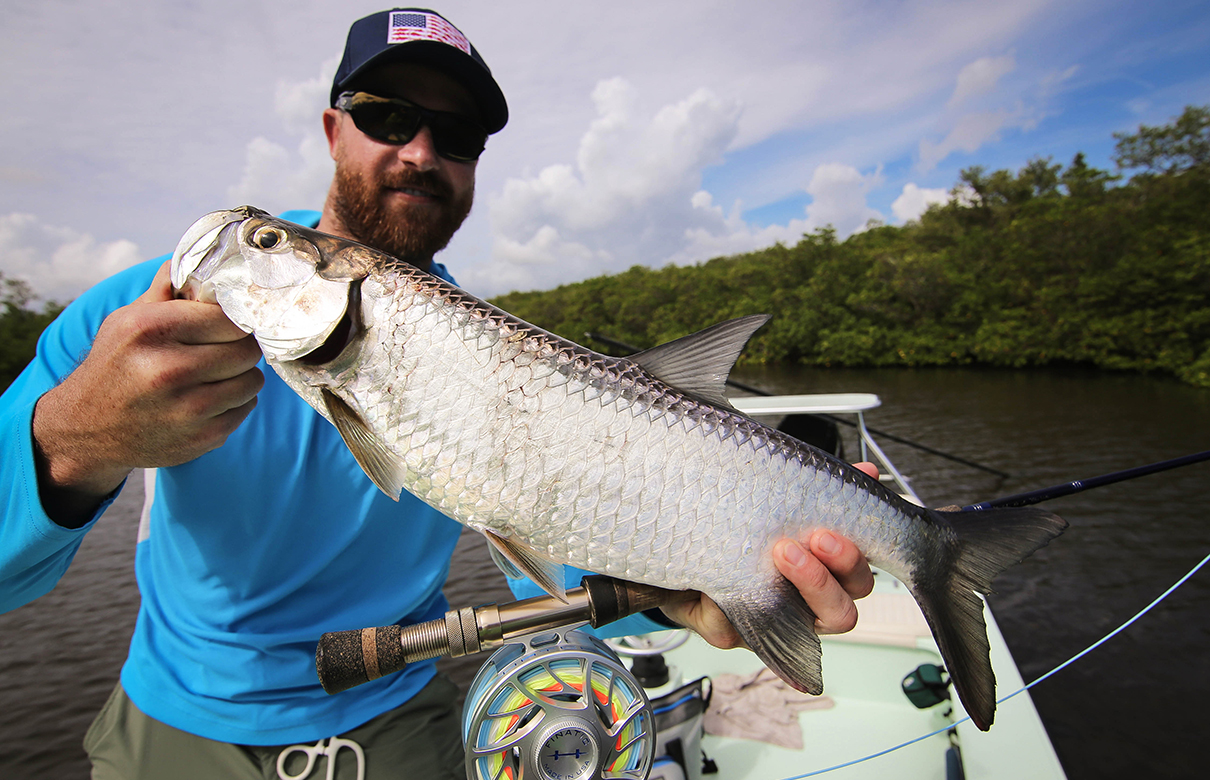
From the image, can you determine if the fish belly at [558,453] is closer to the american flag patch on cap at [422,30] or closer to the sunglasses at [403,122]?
the sunglasses at [403,122]

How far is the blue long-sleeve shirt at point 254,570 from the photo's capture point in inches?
90.7

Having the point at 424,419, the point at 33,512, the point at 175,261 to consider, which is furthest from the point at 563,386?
the point at 33,512

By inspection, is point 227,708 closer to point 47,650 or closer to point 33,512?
point 33,512

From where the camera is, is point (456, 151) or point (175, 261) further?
point (456, 151)

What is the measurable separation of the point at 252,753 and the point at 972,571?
2.88 m

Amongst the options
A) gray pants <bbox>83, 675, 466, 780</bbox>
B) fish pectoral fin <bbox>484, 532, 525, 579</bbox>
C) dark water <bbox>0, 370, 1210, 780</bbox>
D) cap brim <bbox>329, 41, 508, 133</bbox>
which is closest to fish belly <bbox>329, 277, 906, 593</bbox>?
fish pectoral fin <bbox>484, 532, 525, 579</bbox>

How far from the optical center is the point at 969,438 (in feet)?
61.9

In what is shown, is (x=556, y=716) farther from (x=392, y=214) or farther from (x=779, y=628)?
(x=392, y=214)

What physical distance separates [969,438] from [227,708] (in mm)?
21357

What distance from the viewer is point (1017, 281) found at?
32938 millimetres

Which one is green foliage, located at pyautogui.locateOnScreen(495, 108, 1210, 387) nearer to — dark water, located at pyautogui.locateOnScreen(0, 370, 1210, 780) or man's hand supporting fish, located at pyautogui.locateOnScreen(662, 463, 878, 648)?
dark water, located at pyautogui.locateOnScreen(0, 370, 1210, 780)

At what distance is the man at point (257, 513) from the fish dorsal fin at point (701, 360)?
598 millimetres

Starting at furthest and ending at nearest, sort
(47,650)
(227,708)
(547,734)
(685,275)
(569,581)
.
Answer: (685,275), (47,650), (569,581), (227,708), (547,734)

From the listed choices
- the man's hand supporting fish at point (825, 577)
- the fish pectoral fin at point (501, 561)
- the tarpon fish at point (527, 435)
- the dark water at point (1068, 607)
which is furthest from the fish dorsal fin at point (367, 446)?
the dark water at point (1068, 607)
